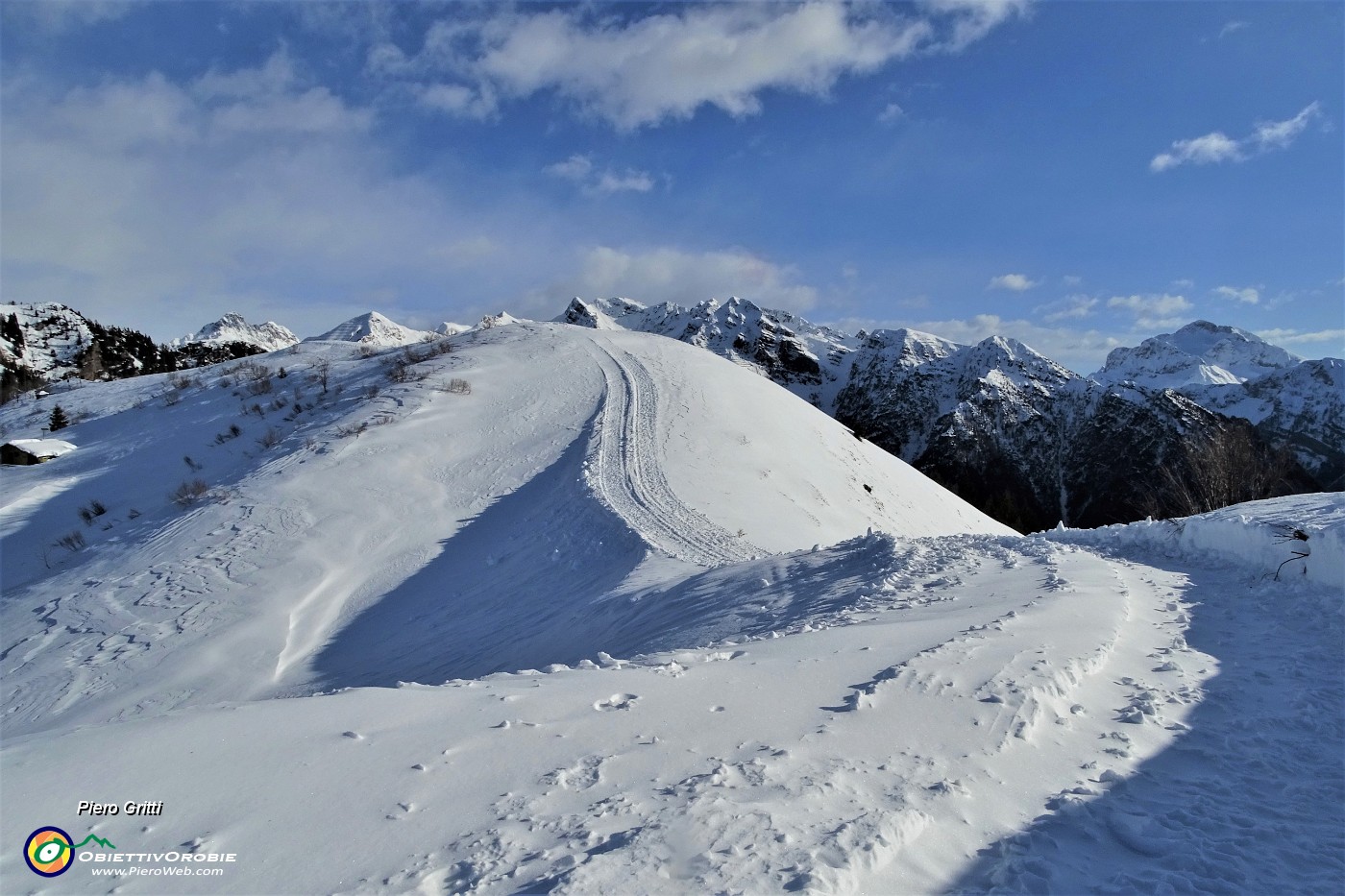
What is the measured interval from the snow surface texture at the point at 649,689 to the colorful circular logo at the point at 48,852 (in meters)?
0.10

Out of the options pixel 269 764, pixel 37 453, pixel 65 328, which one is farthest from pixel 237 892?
pixel 65 328

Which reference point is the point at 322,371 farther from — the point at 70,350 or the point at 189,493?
the point at 70,350

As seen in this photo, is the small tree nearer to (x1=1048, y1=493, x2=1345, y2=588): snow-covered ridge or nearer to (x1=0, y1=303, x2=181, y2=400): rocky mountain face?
(x1=1048, y1=493, x2=1345, y2=588): snow-covered ridge

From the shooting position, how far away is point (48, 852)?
3.95m

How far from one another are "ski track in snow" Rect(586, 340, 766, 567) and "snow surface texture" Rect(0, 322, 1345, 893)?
0.48 ft

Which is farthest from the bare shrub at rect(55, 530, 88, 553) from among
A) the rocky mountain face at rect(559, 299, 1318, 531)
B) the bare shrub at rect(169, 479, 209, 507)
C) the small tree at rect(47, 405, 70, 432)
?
the rocky mountain face at rect(559, 299, 1318, 531)

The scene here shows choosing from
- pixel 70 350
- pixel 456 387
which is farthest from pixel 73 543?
pixel 70 350

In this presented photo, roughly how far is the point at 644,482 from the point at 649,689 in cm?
1258

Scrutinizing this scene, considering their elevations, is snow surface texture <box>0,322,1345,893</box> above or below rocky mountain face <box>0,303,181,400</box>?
below

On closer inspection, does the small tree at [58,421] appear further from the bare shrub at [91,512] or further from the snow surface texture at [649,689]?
the bare shrub at [91,512]

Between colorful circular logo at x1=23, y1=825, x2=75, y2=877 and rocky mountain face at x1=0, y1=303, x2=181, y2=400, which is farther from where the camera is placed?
rocky mountain face at x1=0, y1=303, x2=181, y2=400

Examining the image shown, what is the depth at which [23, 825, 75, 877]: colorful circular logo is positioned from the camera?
383 centimetres

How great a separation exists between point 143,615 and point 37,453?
20.4 metres
